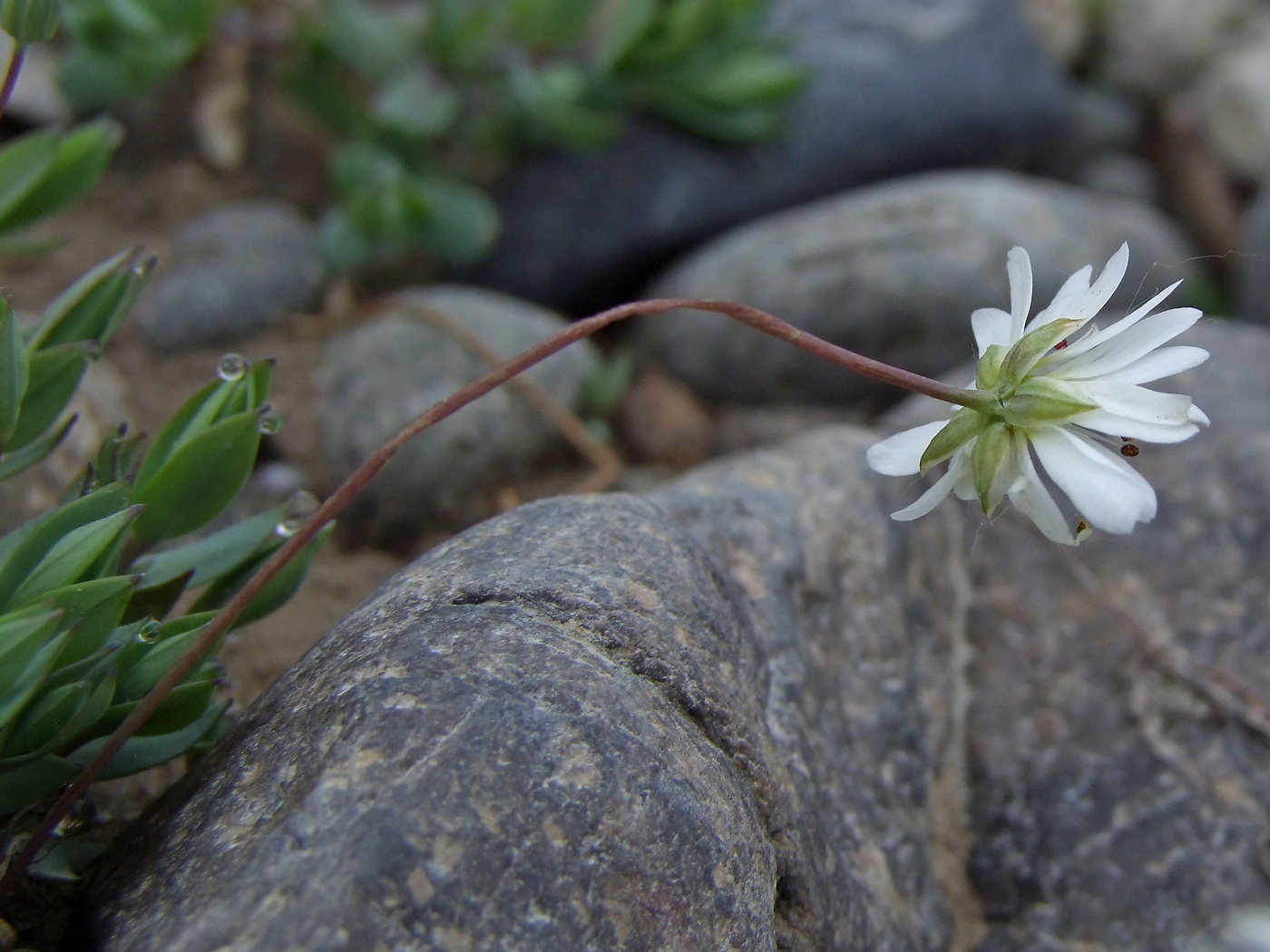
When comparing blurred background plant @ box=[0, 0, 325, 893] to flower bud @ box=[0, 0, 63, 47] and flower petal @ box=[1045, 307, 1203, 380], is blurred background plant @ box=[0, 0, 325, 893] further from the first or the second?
flower petal @ box=[1045, 307, 1203, 380]

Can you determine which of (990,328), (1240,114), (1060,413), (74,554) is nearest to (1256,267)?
(1240,114)

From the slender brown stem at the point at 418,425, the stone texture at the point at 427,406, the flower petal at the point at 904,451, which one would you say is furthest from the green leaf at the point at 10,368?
the stone texture at the point at 427,406

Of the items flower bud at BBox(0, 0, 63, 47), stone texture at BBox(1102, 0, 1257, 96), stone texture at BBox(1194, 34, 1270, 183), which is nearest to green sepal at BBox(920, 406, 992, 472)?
flower bud at BBox(0, 0, 63, 47)

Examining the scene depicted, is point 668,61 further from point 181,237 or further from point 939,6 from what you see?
point 181,237

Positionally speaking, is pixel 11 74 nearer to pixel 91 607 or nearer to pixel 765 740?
pixel 91 607

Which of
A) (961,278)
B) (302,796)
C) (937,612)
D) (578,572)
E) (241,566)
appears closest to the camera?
(302,796)

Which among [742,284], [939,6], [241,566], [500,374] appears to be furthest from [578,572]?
[939,6]
